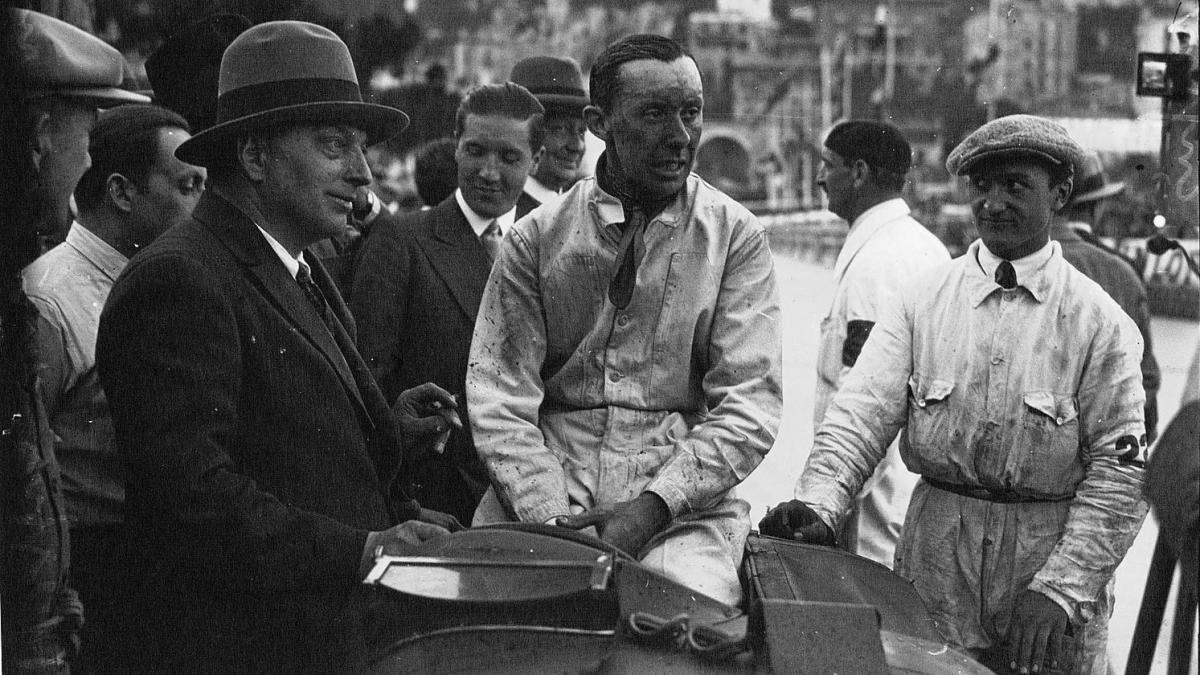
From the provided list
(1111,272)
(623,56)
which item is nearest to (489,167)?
(623,56)

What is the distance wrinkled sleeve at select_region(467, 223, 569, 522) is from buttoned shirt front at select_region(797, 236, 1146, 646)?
661 millimetres

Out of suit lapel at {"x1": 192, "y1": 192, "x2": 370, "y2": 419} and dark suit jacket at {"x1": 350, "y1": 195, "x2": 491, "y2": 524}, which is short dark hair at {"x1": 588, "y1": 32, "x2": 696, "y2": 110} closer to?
suit lapel at {"x1": 192, "y1": 192, "x2": 370, "y2": 419}

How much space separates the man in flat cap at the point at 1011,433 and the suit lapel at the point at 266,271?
1.06 m

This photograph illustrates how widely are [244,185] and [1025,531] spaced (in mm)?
1918

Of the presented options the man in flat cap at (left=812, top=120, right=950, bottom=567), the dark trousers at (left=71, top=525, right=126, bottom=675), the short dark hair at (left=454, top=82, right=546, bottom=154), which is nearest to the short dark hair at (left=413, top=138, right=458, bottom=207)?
the short dark hair at (left=454, top=82, right=546, bottom=154)

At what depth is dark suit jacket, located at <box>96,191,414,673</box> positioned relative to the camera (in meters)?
2.49

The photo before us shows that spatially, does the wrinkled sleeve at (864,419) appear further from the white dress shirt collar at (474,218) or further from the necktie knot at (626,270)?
the white dress shirt collar at (474,218)

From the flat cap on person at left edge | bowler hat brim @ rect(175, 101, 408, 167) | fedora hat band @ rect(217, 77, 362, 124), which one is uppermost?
the flat cap on person at left edge

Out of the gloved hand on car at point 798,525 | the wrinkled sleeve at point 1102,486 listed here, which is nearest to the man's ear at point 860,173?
the wrinkled sleeve at point 1102,486

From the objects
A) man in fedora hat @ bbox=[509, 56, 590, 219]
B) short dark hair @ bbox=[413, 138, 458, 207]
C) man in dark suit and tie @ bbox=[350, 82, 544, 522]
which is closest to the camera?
man in dark suit and tie @ bbox=[350, 82, 544, 522]

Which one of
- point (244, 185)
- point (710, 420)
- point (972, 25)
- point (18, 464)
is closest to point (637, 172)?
point (710, 420)

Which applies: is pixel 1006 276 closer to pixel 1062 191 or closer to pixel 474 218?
pixel 1062 191

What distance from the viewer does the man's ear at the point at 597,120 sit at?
3.03 meters

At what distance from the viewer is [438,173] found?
586 cm
